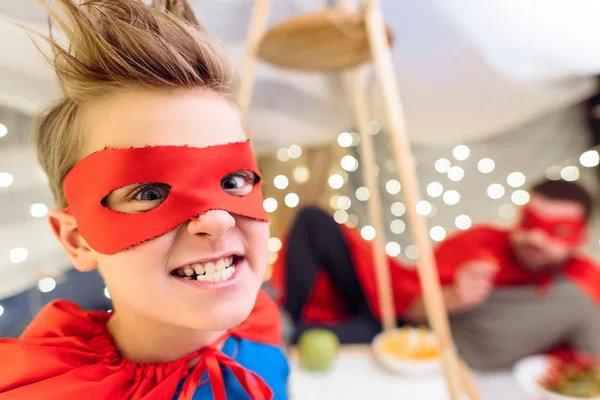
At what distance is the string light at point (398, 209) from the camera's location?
132 cm

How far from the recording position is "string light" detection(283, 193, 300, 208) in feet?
4.71

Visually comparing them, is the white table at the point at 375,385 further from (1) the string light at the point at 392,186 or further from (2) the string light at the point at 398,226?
(1) the string light at the point at 392,186

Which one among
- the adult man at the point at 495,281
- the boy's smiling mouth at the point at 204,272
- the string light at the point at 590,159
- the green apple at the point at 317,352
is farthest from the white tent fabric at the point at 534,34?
the green apple at the point at 317,352

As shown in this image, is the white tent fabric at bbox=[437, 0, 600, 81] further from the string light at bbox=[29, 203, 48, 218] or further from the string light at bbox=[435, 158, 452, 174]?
the string light at bbox=[29, 203, 48, 218]

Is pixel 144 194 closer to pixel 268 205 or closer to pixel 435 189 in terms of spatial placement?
pixel 268 205

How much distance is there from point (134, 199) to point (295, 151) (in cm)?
101

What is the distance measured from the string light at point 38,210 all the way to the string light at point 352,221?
3.66 feet

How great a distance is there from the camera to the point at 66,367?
414 millimetres

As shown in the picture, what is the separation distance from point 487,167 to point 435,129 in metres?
0.17

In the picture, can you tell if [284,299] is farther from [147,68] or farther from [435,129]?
[147,68]

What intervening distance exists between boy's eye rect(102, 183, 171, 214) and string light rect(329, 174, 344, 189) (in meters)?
1.15

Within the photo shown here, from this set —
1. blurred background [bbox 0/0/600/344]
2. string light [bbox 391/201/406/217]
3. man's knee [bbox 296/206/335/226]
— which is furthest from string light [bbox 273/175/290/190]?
string light [bbox 391/201/406/217]

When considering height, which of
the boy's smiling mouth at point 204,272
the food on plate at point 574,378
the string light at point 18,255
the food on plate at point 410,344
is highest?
the string light at point 18,255

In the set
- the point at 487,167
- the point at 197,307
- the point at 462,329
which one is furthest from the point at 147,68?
the point at 462,329
